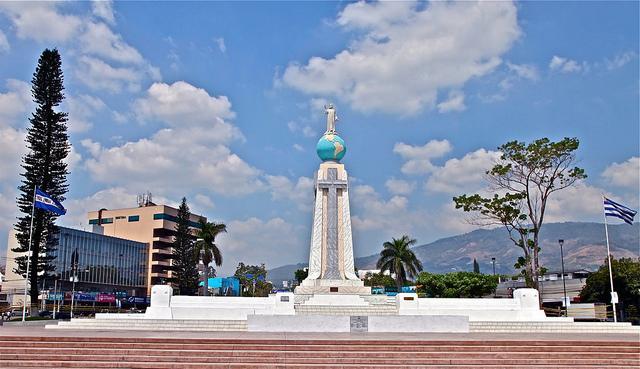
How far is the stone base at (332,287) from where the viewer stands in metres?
29.2

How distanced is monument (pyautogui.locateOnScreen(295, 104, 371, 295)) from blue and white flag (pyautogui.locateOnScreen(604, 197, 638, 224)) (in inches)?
462

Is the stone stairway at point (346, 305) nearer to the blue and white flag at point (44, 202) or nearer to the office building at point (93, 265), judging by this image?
the blue and white flag at point (44, 202)

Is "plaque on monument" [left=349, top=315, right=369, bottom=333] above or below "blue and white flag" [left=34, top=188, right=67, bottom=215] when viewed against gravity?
below

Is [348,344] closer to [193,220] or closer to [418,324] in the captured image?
[418,324]

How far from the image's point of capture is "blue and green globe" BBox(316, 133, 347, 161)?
3209cm

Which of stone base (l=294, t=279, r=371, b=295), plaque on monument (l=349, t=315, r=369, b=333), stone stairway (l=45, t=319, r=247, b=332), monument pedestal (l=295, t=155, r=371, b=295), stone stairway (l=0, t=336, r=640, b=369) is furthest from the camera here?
monument pedestal (l=295, t=155, r=371, b=295)

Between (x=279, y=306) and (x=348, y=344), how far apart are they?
→ 11920 millimetres

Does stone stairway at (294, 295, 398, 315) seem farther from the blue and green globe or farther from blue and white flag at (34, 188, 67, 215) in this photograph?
blue and white flag at (34, 188, 67, 215)

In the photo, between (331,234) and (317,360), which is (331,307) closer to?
(331,234)

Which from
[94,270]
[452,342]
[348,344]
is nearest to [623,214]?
[452,342]

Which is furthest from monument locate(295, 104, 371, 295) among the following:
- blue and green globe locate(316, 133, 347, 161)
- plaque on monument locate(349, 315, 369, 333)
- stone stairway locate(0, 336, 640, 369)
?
stone stairway locate(0, 336, 640, 369)

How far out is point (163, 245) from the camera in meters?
71.1

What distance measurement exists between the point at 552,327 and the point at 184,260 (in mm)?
37839

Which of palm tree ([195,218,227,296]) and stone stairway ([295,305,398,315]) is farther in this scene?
palm tree ([195,218,227,296])
